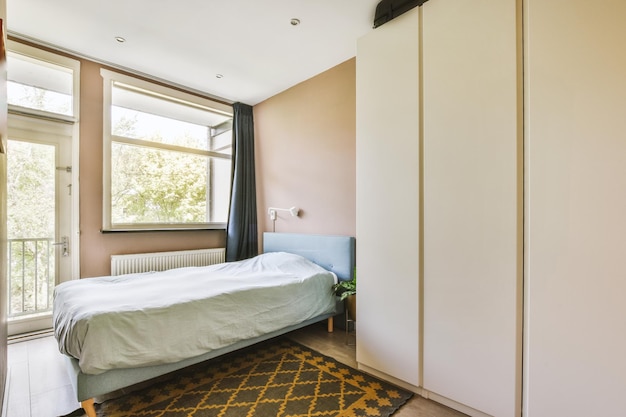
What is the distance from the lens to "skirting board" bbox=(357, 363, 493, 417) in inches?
69.6

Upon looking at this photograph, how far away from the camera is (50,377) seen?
220 centimetres

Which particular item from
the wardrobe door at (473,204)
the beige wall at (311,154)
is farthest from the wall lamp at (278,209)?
the wardrobe door at (473,204)

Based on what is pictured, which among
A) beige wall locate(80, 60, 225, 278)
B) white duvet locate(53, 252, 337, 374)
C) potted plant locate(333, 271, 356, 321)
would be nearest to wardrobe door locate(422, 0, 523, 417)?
potted plant locate(333, 271, 356, 321)

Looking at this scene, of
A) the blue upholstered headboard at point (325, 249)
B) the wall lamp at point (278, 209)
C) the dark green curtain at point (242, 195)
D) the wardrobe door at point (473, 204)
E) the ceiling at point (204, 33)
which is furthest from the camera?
the dark green curtain at point (242, 195)

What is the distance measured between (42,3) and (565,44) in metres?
3.67

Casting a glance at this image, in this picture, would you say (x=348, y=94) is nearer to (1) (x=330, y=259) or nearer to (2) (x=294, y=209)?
(2) (x=294, y=209)

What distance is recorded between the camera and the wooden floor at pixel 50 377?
5.98 ft

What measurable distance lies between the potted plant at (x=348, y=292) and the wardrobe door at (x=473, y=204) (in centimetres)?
90

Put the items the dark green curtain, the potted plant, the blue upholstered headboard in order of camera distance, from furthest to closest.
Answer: the dark green curtain
the blue upholstered headboard
the potted plant

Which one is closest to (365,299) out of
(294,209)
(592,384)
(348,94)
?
(592,384)

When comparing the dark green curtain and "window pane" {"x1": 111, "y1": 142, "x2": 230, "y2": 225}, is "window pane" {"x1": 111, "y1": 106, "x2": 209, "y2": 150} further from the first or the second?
the dark green curtain

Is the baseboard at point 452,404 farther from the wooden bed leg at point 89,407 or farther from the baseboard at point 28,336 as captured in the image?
the baseboard at point 28,336

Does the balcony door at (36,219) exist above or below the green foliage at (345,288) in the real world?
above

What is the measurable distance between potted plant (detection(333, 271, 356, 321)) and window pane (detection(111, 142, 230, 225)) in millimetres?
2336
